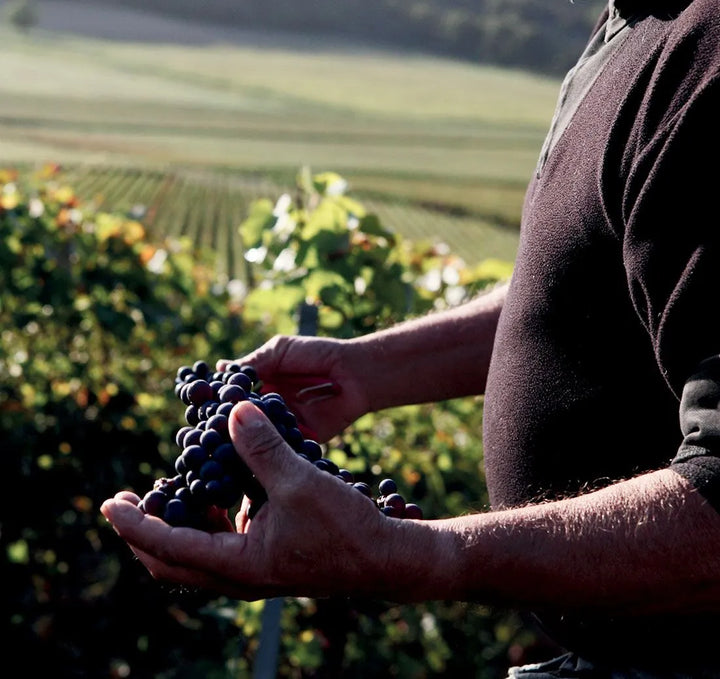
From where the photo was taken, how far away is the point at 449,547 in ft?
3.77

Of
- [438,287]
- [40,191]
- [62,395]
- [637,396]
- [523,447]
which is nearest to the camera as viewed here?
[637,396]

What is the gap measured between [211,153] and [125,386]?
94.4ft

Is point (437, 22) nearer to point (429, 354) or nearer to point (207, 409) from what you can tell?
point (429, 354)

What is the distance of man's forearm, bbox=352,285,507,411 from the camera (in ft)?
5.98

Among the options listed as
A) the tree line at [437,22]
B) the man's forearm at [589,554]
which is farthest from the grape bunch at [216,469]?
the tree line at [437,22]

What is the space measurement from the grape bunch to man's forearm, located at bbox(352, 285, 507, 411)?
1.45 feet

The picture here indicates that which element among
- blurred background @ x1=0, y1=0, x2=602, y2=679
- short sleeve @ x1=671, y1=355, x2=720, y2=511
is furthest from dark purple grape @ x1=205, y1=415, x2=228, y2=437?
blurred background @ x1=0, y1=0, x2=602, y2=679

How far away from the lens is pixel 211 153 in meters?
31.3

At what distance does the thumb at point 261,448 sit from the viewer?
1115mm

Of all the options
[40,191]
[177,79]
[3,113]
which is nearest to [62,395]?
[40,191]

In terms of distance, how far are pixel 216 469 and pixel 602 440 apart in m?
0.53

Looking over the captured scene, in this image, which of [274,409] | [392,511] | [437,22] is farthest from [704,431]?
[437,22]

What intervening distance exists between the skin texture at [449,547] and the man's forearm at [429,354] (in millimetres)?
658

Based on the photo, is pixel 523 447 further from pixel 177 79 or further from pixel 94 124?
pixel 177 79
